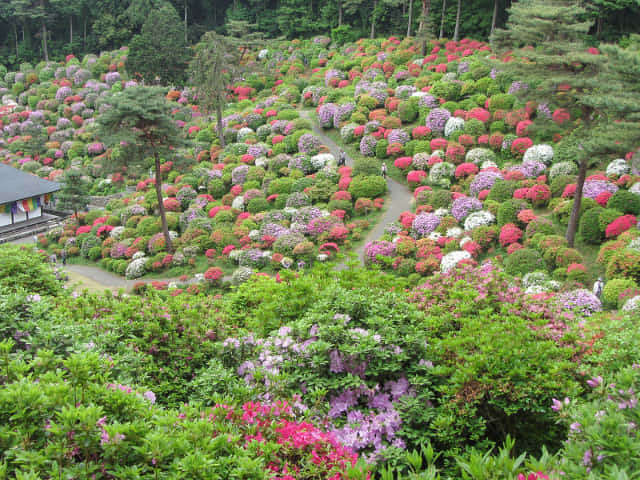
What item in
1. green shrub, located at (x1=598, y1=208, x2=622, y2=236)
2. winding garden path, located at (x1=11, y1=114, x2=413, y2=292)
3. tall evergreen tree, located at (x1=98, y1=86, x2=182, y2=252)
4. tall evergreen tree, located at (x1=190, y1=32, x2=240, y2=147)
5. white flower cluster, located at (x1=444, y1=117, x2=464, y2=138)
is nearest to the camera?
green shrub, located at (x1=598, y1=208, x2=622, y2=236)

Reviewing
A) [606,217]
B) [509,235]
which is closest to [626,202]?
[606,217]

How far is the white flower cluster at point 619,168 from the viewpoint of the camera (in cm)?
1808

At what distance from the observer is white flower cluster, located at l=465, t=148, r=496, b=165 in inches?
872

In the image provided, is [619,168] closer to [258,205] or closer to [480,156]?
[480,156]

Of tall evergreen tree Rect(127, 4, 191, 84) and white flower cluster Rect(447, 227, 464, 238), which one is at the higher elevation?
tall evergreen tree Rect(127, 4, 191, 84)

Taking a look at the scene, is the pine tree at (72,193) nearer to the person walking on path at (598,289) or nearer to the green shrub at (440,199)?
the green shrub at (440,199)

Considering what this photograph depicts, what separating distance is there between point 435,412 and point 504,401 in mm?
772

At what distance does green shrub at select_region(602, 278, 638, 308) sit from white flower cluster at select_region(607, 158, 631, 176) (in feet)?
20.7

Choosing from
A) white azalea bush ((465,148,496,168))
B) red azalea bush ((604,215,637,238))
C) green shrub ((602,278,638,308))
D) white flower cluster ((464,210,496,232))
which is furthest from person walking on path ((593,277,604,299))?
white azalea bush ((465,148,496,168))

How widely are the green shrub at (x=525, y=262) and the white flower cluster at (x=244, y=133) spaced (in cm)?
1978

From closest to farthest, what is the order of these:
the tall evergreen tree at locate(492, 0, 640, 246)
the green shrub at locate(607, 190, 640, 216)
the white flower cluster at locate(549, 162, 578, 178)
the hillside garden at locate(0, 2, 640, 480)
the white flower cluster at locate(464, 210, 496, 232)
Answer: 1. the hillside garden at locate(0, 2, 640, 480)
2. the tall evergreen tree at locate(492, 0, 640, 246)
3. the green shrub at locate(607, 190, 640, 216)
4. the white flower cluster at locate(464, 210, 496, 232)
5. the white flower cluster at locate(549, 162, 578, 178)

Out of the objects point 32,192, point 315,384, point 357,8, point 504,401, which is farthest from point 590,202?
point 357,8

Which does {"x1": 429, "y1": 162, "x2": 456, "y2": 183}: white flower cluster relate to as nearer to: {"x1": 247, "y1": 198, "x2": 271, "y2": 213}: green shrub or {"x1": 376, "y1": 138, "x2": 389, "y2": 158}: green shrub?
{"x1": 376, "y1": 138, "x2": 389, "y2": 158}: green shrub

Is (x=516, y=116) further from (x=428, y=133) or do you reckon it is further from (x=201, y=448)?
(x=201, y=448)
